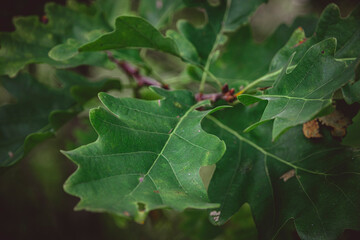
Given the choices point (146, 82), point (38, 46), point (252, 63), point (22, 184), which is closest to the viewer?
point (38, 46)

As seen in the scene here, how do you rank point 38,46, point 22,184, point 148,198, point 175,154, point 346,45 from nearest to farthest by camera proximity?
point 148,198
point 175,154
point 346,45
point 38,46
point 22,184

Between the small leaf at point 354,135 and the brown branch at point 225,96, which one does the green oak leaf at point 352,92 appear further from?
the small leaf at point 354,135

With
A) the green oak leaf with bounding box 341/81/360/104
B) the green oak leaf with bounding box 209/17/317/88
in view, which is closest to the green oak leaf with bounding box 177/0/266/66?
the green oak leaf with bounding box 209/17/317/88

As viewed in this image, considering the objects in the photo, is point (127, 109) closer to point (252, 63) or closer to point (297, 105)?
point (297, 105)

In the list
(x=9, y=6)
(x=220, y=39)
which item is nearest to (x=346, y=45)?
(x=220, y=39)

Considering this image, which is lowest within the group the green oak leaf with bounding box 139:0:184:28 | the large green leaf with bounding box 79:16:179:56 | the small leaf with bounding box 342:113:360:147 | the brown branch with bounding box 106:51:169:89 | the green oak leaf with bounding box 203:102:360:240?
the small leaf with bounding box 342:113:360:147

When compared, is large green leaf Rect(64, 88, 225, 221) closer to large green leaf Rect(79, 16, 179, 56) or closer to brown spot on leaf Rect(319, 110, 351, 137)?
large green leaf Rect(79, 16, 179, 56)
